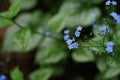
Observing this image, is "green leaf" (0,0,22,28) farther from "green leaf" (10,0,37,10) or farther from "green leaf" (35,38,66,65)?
"green leaf" (10,0,37,10)

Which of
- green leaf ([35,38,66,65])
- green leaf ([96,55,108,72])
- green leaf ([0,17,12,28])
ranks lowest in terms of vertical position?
green leaf ([96,55,108,72])

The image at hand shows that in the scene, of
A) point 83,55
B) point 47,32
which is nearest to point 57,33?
point 47,32

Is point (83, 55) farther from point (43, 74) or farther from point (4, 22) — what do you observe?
point (4, 22)

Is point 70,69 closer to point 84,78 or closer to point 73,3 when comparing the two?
point 84,78

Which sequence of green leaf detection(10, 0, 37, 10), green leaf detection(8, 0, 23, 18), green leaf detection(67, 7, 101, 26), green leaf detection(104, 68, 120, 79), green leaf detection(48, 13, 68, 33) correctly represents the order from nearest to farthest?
green leaf detection(8, 0, 23, 18) < green leaf detection(104, 68, 120, 79) < green leaf detection(48, 13, 68, 33) < green leaf detection(67, 7, 101, 26) < green leaf detection(10, 0, 37, 10)

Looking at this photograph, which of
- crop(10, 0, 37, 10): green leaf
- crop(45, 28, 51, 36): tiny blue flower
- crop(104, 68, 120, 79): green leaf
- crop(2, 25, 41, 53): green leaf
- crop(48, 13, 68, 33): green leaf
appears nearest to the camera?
crop(104, 68, 120, 79): green leaf

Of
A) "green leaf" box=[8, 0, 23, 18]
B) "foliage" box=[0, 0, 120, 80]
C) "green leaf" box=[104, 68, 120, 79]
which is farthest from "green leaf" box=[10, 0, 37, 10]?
"green leaf" box=[104, 68, 120, 79]

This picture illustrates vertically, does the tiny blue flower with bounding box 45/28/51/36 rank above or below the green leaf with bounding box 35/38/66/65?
above

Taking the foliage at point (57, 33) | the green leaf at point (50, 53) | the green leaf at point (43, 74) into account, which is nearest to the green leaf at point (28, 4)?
the foliage at point (57, 33)
